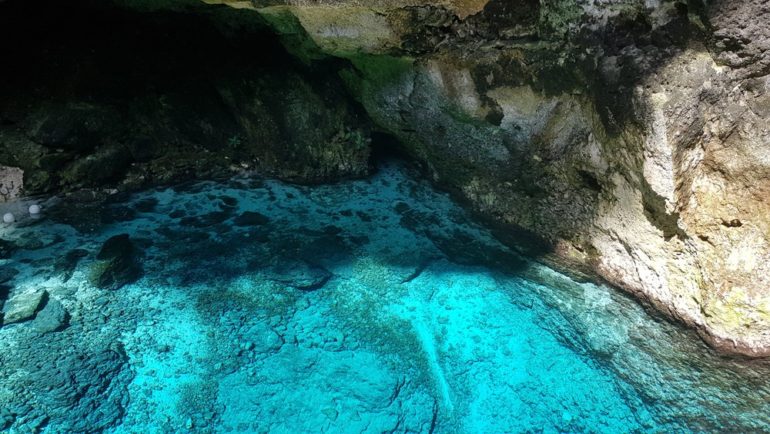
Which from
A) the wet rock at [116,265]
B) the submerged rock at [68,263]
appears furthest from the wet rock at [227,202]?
the submerged rock at [68,263]

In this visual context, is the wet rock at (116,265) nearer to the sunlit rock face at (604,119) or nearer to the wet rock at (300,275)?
the wet rock at (300,275)

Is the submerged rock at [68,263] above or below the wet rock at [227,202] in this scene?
below

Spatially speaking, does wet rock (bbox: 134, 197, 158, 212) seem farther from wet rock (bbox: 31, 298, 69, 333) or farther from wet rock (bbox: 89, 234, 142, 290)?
wet rock (bbox: 31, 298, 69, 333)

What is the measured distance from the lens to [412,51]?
2588 mm

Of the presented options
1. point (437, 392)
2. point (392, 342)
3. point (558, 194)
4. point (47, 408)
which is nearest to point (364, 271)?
point (392, 342)

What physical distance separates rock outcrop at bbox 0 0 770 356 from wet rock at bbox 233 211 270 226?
0.43 metres

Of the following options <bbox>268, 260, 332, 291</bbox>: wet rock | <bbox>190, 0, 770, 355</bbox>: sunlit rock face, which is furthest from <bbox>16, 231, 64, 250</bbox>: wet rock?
<bbox>190, 0, 770, 355</bbox>: sunlit rock face

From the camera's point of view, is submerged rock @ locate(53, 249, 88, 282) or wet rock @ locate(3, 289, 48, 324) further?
submerged rock @ locate(53, 249, 88, 282)

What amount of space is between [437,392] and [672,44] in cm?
156

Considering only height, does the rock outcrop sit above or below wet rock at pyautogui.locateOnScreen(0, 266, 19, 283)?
above

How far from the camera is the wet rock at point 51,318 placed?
2275 mm

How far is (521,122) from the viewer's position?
253 cm

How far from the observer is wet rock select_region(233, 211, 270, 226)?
297cm

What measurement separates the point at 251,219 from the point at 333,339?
1035mm
